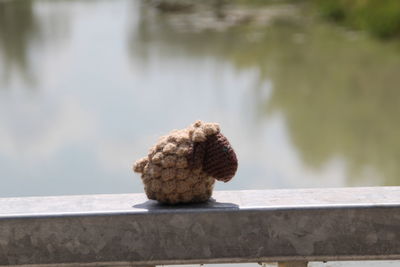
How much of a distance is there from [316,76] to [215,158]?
7886 millimetres

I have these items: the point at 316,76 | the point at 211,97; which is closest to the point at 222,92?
the point at 211,97

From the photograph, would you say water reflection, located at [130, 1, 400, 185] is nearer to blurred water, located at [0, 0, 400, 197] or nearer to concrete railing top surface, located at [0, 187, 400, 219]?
blurred water, located at [0, 0, 400, 197]

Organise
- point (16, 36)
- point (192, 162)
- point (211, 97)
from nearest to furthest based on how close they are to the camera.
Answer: point (192, 162) → point (211, 97) → point (16, 36)

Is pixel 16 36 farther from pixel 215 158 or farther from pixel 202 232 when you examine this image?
pixel 202 232

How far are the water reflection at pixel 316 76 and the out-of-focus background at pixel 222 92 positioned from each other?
2cm

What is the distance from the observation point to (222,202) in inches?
67.1

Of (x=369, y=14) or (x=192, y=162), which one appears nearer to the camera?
(x=192, y=162)

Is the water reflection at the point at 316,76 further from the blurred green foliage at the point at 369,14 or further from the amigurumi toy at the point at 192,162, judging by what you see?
the amigurumi toy at the point at 192,162

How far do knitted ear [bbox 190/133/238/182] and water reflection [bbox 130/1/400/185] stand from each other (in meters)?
3.71

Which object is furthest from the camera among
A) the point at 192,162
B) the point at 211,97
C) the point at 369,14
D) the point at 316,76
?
the point at 369,14

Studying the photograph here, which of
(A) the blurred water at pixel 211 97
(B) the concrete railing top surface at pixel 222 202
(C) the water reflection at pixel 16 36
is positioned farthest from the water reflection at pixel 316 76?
(B) the concrete railing top surface at pixel 222 202

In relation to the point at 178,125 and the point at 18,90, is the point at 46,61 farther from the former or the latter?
the point at 178,125

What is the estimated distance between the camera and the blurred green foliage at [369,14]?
1179cm

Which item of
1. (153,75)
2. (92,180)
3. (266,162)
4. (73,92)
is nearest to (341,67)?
(153,75)
